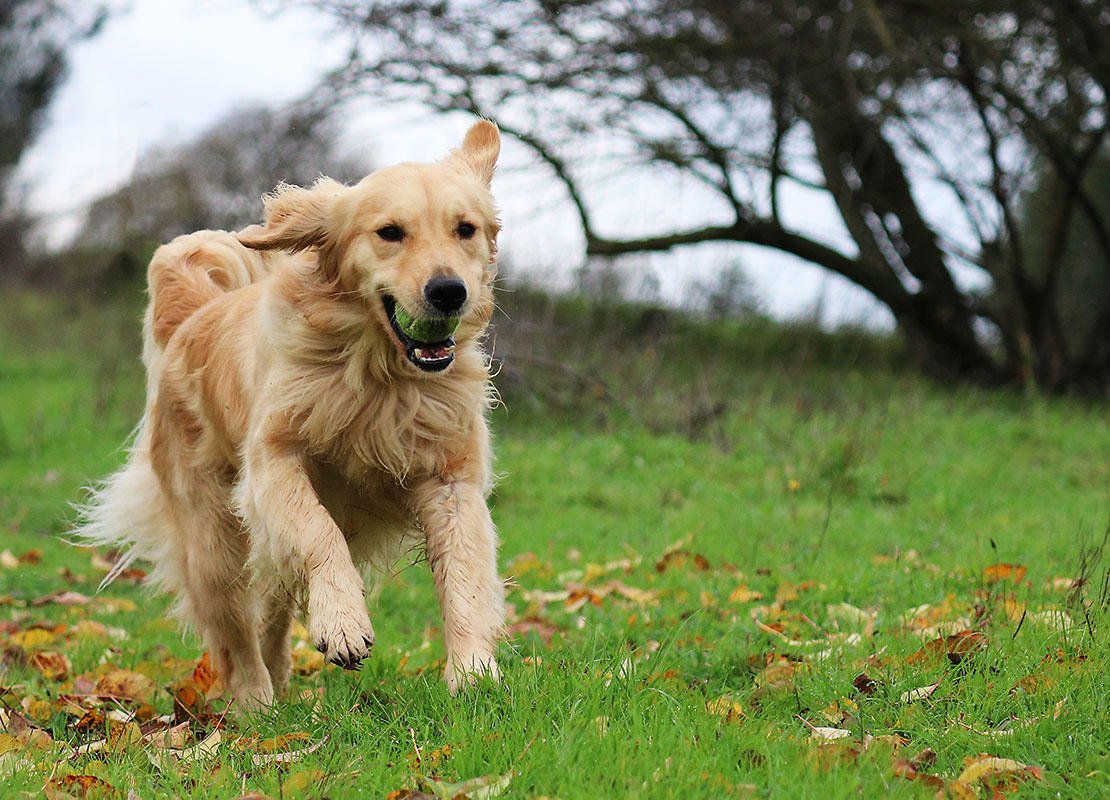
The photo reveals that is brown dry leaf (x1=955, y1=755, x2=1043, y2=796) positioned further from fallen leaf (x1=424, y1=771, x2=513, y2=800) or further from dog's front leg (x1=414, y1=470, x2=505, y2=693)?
dog's front leg (x1=414, y1=470, x2=505, y2=693)

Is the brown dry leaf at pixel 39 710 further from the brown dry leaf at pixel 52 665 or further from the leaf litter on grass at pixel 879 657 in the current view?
the leaf litter on grass at pixel 879 657

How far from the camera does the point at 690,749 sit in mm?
2816

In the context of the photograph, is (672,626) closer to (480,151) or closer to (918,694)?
(918,694)

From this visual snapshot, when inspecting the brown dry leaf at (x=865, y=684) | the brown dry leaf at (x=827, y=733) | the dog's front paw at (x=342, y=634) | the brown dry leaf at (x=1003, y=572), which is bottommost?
the dog's front paw at (x=342, y=634)

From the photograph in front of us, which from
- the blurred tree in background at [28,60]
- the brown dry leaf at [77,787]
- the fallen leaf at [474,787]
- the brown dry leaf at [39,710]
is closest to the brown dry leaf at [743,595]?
the fallen leaf at [474,787]

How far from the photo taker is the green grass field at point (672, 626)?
2.82 m

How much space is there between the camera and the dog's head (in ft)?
11.9

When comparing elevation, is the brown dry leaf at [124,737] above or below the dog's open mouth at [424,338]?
below

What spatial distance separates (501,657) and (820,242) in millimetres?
10292

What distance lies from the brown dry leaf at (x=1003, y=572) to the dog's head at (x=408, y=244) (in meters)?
2.38

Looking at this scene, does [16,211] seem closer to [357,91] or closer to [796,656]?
[357,91]

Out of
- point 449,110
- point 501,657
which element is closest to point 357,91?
point 449,110

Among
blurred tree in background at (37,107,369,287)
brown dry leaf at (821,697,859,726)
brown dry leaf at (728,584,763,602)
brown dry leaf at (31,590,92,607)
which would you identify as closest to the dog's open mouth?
brown dry leaf at (821,697,859,726)

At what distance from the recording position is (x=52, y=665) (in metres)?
4.68
